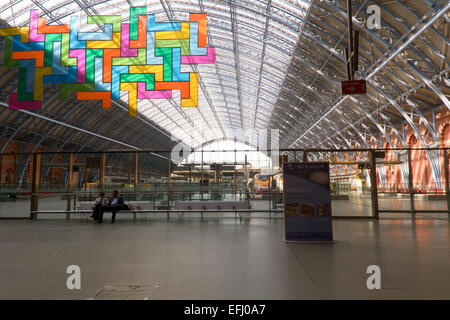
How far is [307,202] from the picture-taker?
7.17 metres

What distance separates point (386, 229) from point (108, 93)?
11.2 meters

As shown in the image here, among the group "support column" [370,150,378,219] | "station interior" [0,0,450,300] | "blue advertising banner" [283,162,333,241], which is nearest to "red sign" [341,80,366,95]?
"station interior" [0,0,450,300]

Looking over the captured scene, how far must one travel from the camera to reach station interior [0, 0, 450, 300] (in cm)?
434

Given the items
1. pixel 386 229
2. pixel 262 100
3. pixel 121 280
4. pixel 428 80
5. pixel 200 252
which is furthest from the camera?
pixel 262 100

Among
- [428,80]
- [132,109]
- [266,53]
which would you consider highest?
[266,53]

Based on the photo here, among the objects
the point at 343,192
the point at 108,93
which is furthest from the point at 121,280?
the point at 343,192

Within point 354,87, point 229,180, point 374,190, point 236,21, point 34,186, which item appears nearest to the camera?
point 354,87

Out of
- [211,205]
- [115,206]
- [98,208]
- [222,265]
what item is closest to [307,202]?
[222,265]

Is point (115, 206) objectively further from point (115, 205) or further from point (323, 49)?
point (323, 49)

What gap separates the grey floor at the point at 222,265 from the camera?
12.0 feet

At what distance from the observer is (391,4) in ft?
59.2

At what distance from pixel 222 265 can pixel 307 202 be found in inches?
122

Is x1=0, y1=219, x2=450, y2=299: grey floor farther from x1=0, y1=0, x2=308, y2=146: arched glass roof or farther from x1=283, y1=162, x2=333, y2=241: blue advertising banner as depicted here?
x1=0, y1=0, x2=308, y2=146: arched glass roof
